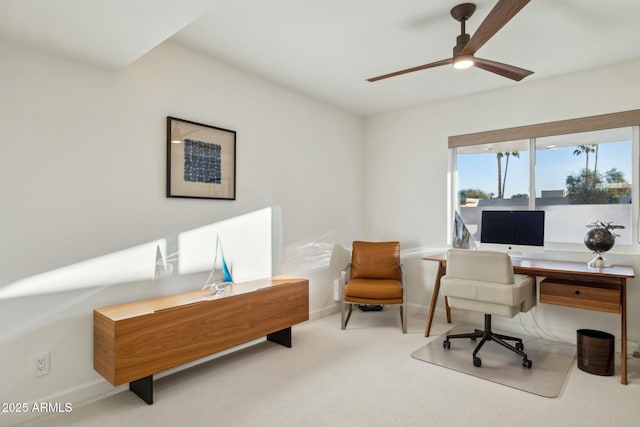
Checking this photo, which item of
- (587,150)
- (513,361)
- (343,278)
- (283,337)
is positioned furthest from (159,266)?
(587,150)

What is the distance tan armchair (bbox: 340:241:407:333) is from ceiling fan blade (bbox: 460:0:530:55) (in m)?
2.27

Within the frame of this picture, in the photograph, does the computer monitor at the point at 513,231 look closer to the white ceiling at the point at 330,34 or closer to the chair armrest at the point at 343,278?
the white ceiling at the point at 330,34

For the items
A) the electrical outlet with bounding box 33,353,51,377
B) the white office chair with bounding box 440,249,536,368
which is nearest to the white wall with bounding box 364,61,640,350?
the white office chair with bounding box 440,249,536,368

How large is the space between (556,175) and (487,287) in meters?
1.58

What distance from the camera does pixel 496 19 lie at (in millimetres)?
1820

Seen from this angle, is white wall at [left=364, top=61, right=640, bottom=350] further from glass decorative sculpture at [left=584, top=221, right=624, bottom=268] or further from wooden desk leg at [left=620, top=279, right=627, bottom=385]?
wooden desk leg at [left=620, top=279, right=627, bottom=385]

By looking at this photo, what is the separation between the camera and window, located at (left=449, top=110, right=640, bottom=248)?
3.21m

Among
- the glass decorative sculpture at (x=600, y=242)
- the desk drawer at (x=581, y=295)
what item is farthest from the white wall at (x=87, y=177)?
the glass decorative sculpture at (x=600, y=242)

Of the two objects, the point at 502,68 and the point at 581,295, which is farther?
the point at 581,295

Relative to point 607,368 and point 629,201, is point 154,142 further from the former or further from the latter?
point 629,201

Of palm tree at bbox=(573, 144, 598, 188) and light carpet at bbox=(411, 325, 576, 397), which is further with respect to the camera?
palm tree at bbox=(573, 144, 598, 188)

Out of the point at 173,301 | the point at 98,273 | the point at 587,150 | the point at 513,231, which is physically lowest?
the point at 173,301

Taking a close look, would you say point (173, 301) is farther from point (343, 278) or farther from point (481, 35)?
point (481, 35)

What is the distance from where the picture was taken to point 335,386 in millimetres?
2469
